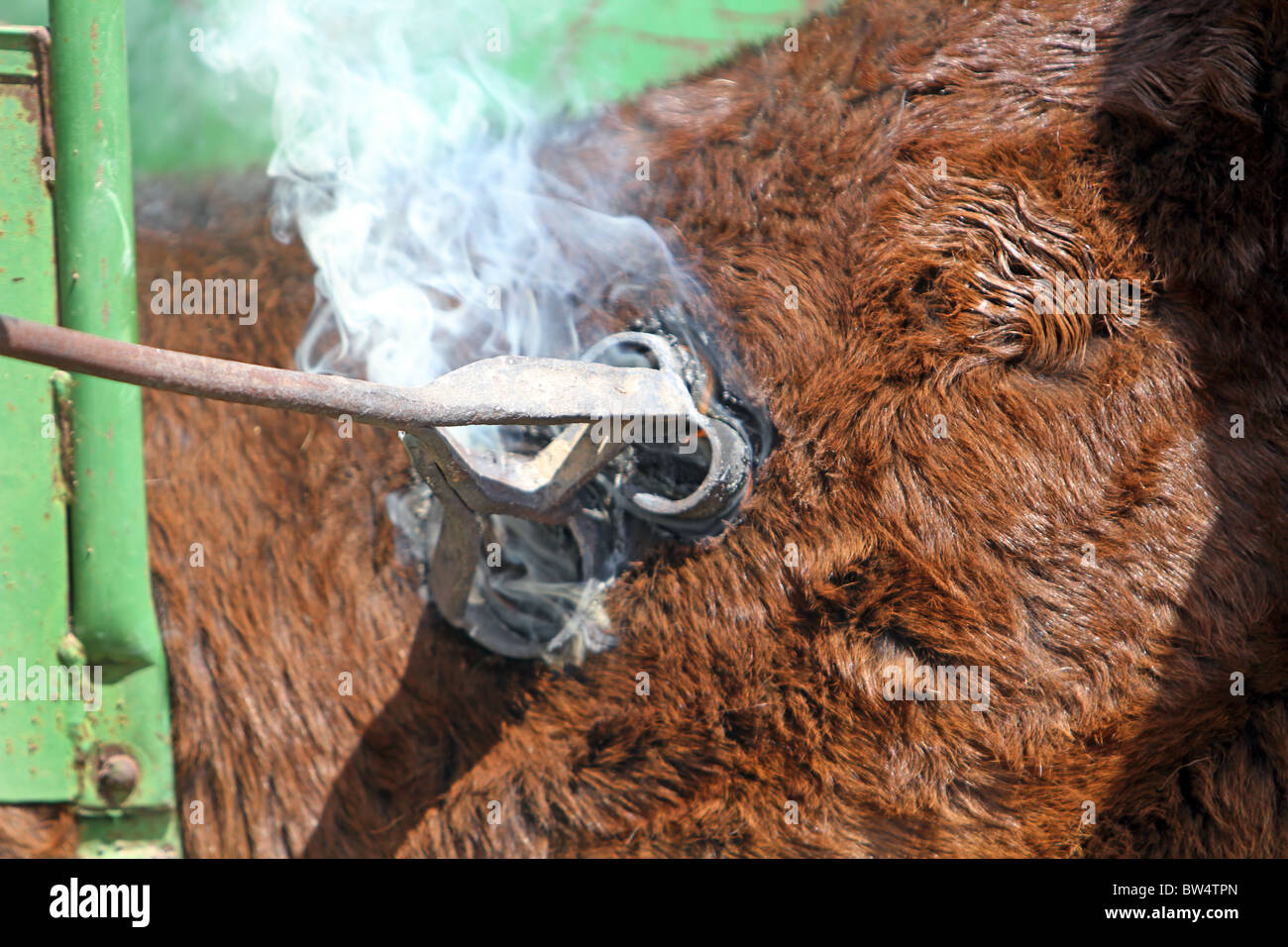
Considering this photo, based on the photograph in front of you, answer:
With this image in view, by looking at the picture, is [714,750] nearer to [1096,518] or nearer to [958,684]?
[958,684]

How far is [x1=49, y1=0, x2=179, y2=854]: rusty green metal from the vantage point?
4.73 feet

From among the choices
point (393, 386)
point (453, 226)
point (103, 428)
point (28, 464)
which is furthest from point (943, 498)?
point (28, 464)

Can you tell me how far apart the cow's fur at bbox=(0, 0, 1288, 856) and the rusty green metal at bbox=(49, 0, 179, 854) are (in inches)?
7.7

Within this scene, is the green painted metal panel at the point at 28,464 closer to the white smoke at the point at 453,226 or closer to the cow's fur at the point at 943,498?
the cow's fur at the point at 943,498

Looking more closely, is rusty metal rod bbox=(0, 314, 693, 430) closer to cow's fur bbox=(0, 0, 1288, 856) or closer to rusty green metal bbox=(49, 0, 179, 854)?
cow's fur bbox=(0, 0, 1288, 856)

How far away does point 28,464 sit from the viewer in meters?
1.48

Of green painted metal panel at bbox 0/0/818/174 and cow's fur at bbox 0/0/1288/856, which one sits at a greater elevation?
green painted metal panel at bbox 0/0/818/174

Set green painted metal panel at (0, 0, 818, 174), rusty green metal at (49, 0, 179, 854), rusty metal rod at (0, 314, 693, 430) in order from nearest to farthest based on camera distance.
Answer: rusty metal rod at (0, 314, 693, 430), rusty green metal at (49, 0, 179, 854), green painted metal panel at (0, 0, 818, 174)

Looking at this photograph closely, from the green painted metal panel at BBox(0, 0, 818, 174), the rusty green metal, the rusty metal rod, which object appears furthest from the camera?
the green painted metal panel at BBox(0, 0, 818, 174)

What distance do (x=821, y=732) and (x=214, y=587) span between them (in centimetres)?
111

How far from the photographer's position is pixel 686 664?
141 cm

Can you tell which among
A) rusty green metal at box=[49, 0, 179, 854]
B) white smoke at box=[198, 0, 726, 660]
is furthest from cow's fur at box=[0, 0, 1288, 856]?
rusty green metal at box=[49, 0, 179, 854]

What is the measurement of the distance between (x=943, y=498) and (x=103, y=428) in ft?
4.34
